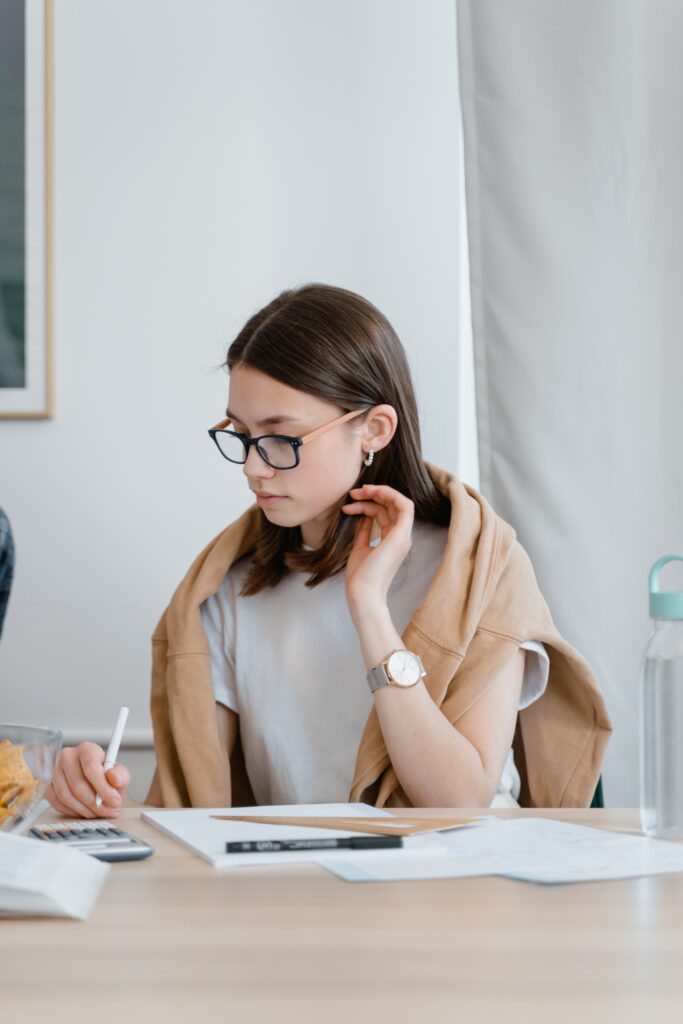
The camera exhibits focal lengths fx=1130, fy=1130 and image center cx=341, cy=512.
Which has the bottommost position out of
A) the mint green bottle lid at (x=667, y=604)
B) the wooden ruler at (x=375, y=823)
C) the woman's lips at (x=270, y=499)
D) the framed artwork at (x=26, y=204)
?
the wooden ruler at (x=375, y=823)

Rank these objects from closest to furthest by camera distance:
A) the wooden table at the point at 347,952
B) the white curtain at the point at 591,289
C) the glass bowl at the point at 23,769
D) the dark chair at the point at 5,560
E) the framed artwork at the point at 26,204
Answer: the wooden table at the point at 347,952
the glass bowl at the point at 23,769
the dark chair at the point at 5,560
the white curtain at the point at 591,289
the framed artwork at the point at 26,204

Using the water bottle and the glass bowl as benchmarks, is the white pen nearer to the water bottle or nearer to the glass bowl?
the glass bowl

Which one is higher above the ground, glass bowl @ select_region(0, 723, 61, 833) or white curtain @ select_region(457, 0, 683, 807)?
white curtain @ select_region(457, 0, 683, 807)

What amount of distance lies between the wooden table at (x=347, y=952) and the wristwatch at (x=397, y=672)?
479 millimetres

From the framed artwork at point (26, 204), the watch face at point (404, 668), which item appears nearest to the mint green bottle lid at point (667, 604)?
the watch face at point (404, 668)

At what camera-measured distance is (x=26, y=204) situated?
1891mm

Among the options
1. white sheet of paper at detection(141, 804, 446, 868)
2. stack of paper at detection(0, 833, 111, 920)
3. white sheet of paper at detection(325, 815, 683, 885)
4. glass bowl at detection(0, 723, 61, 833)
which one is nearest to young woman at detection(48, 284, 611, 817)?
white sheet of paper at detection(141, 804, 446, 868)

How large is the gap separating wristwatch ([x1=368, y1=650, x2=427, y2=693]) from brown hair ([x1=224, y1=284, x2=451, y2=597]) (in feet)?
0.82

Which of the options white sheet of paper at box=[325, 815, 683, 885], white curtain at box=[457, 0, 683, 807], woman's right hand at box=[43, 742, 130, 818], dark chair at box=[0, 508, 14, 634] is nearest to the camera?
white sheet of paper at box=[325, 815, 683, 885]

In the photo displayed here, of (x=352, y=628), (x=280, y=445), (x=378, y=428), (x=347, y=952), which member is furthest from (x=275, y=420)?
(x=347, y=952)

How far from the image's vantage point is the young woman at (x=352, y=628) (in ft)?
4.38

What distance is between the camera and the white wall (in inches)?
74.5

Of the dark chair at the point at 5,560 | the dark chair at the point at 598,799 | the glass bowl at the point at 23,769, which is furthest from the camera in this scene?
the dark chair at the point at 5,560

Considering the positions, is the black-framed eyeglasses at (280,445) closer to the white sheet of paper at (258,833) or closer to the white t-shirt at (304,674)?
the white t-shirt at (304,674)
